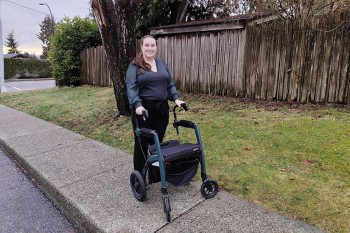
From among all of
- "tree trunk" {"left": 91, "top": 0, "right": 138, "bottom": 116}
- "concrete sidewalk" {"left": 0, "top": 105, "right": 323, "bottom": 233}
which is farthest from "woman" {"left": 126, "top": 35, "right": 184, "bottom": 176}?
"tree trunk" {"left": 91, "top": 0, "right": 138, "bottom": 116}

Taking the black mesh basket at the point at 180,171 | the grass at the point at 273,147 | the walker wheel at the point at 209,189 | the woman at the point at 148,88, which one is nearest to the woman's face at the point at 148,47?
the woman at the point at 148,88

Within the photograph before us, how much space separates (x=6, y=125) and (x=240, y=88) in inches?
247

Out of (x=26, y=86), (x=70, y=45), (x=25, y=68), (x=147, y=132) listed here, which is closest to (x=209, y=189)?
(x=147, y=132)

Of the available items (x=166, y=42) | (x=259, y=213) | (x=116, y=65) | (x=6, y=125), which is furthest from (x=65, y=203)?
(x=166, y=42)

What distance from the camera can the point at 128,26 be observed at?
6.47 m

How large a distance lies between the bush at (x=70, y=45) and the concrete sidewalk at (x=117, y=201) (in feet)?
31.3

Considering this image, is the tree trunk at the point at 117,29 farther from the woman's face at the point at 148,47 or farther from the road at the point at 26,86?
the road at the point at 26,86

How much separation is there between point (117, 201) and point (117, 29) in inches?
170

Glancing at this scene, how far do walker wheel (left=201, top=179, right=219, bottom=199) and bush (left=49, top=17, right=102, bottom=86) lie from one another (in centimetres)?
1248

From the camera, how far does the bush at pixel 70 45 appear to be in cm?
1410

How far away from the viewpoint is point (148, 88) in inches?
129

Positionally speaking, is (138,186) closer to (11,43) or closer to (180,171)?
(180,171)

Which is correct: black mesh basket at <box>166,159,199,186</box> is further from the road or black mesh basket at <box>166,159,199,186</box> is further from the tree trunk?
the road

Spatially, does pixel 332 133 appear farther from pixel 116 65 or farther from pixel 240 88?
pixel 116 65
